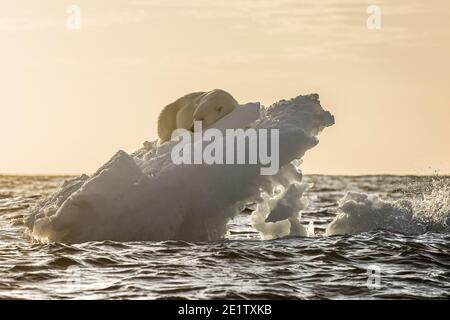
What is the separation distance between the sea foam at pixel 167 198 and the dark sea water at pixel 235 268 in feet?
1.21

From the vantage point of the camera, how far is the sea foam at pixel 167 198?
18875 mm

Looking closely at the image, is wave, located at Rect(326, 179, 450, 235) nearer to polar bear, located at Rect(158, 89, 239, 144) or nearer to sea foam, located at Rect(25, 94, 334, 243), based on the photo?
sea foam, located at Rect(25, 94, 334, 243)

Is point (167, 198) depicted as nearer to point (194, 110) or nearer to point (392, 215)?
point (194, 110)

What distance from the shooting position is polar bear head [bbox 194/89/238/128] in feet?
68.5

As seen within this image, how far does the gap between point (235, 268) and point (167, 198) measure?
9.79 feet

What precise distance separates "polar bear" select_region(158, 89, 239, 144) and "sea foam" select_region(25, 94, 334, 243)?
0.69m

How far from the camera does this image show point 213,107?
20.9 m

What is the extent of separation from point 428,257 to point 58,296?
697 cm

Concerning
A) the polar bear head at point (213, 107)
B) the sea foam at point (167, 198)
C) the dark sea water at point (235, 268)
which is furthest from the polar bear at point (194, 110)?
the dark sea water at point (235, 268)

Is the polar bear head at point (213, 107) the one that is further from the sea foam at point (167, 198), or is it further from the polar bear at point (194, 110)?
the sea foam at point (167, 198)

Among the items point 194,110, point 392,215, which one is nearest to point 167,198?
point 194,110
